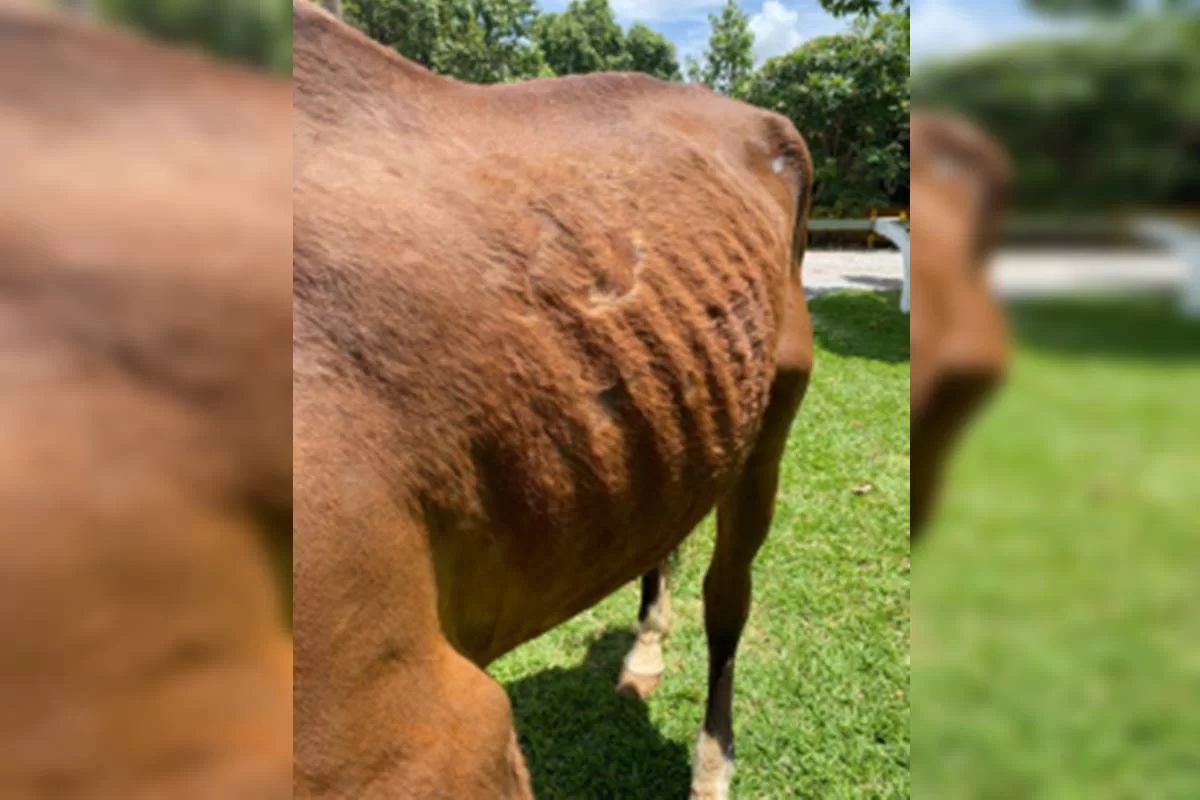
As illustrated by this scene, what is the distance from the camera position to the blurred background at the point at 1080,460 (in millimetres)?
183

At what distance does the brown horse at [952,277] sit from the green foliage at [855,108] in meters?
0.05

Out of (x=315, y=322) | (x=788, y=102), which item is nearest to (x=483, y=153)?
(x=315, y=322)

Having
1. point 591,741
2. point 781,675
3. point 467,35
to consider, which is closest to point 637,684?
point 591,741

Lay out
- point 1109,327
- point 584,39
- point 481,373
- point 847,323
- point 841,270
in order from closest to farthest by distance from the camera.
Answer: point 1109,327, point 481,373, point 584,39, point 841,270, point 847,323

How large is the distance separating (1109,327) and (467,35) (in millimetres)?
3564

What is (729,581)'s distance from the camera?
6.01 feet

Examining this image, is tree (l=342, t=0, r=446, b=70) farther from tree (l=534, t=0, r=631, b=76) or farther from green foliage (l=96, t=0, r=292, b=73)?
green foliage (l=96, t=0, r=292, b=73)

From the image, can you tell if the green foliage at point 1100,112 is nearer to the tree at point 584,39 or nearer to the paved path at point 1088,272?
the paved path at point 1088,272

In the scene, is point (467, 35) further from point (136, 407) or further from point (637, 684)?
point (136, 407)

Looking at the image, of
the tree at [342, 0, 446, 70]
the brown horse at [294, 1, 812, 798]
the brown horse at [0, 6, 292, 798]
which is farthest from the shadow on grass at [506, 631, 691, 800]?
the brown horse at [0, 6, 292, 798]

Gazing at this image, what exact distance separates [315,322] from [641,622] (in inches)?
70.5

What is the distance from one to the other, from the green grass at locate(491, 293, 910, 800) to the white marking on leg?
0.28 ft

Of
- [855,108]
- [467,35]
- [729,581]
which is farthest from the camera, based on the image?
[467,35]

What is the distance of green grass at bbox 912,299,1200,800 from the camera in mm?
197
